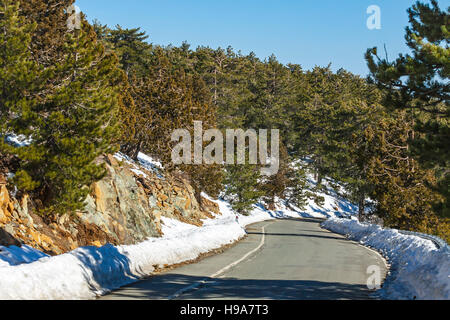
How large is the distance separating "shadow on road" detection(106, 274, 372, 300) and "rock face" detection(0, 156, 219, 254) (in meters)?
4.68

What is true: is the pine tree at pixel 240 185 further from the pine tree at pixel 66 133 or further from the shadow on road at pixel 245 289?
the shadow on road at pixel 245 289

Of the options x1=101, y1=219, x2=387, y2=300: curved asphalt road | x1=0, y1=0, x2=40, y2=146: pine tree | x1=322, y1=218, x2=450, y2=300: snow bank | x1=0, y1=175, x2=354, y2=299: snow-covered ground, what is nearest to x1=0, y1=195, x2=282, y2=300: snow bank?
x1=0, y1=175, x2=354, y2=299: snow-covered ground

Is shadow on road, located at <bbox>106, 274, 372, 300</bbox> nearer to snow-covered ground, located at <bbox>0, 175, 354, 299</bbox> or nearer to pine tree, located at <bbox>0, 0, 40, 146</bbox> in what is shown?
snow-covered ground, located at <bbox>0, 175, 354, 299</bbox>

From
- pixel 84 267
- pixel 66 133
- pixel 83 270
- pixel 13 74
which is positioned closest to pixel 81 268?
pixel 83 270

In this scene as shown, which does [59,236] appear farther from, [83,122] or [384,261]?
[384,261]

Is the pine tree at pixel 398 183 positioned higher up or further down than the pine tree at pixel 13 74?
further down

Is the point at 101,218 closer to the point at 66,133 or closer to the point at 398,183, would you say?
the point at 66,133

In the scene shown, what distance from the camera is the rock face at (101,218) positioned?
13.9 metres

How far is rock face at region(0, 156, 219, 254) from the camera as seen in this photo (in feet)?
45.6

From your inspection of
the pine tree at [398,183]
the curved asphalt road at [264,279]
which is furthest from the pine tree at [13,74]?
the pine tree at [398,183]

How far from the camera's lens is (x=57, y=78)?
16.6 metres

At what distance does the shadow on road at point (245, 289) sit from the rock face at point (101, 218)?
15.4ft

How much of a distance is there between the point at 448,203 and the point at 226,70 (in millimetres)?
75689
